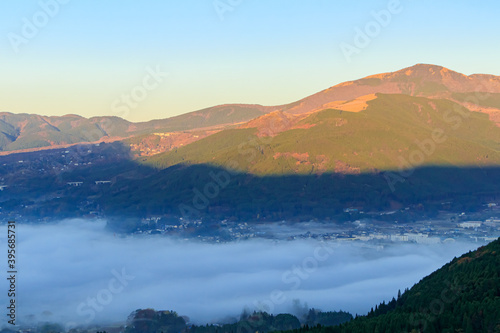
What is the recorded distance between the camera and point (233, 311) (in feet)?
620

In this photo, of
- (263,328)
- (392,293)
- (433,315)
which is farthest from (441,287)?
(392,293)

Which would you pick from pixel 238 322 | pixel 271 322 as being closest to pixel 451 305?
pixel 271 322

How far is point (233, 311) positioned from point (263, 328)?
35132 mm

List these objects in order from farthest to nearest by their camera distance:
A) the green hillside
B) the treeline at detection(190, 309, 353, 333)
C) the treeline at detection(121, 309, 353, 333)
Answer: the treeline at detection(121, 309, 353, 333) < the treeline at detection(190, 309, 353, 333) < the green hillside

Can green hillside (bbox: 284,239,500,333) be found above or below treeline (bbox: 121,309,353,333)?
above

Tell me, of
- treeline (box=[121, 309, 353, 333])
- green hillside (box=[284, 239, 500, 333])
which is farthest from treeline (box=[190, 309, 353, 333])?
green hillside (box=[284, 239, 500, 333])

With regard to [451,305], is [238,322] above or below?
below

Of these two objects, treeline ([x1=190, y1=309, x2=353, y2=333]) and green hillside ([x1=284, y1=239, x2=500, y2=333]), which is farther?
treeline ([x1=190, y1=309, x2=353, y2=333])

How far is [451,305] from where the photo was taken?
101 m

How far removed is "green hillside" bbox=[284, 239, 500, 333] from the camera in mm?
91312

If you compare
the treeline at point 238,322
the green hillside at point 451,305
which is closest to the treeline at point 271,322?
the treeline at point 238,322

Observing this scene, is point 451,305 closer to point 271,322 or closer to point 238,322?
point 271,322

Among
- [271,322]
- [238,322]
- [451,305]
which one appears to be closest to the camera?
[451,305]

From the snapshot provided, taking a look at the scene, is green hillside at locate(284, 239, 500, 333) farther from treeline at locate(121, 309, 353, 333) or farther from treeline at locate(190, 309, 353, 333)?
treeline at locate(190, 309, 353, 333)
